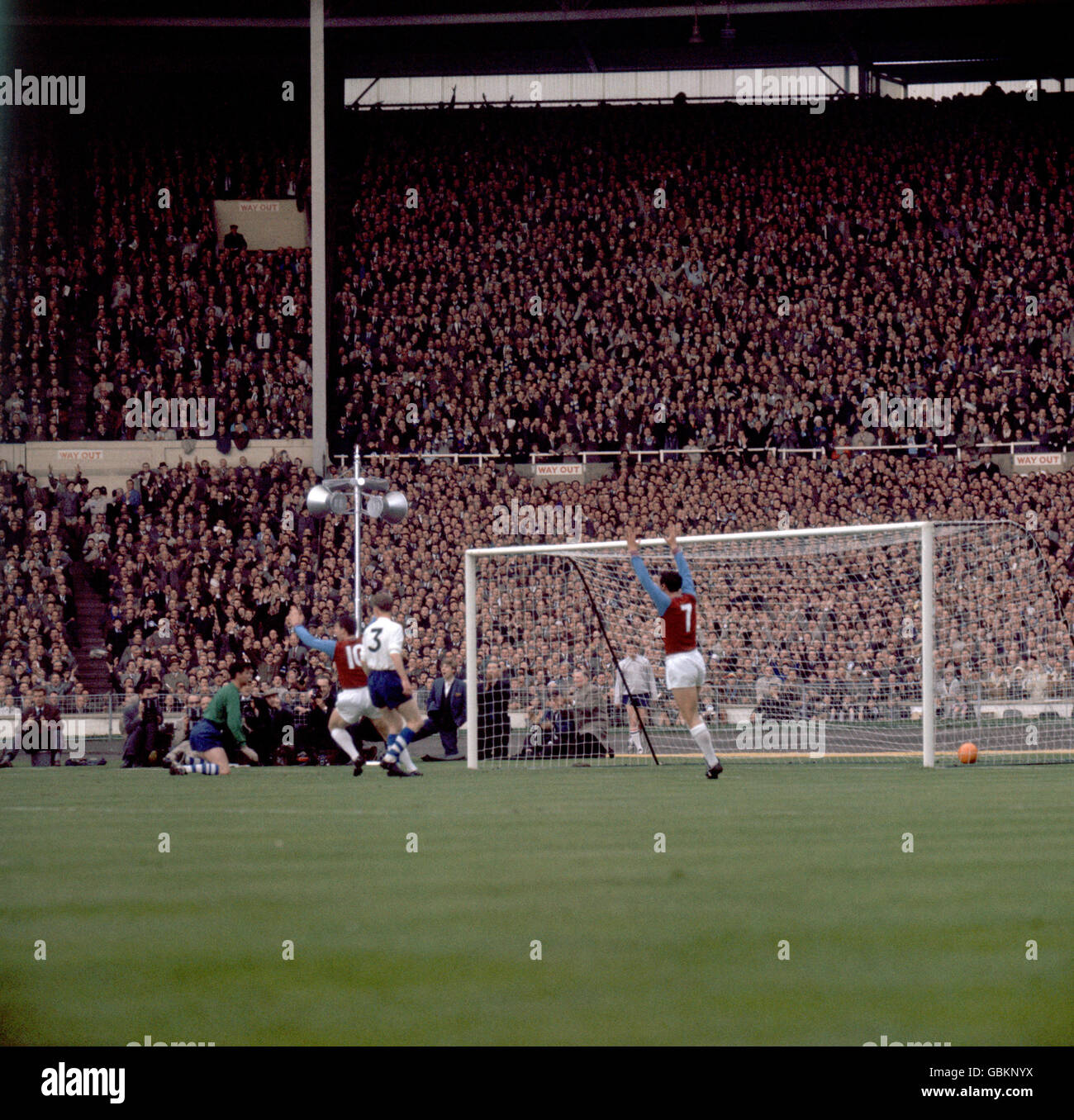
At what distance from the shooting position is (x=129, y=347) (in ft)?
119

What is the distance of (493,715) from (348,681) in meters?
4.11

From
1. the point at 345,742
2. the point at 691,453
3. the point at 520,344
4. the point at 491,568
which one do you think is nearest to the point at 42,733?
the point at 491,568

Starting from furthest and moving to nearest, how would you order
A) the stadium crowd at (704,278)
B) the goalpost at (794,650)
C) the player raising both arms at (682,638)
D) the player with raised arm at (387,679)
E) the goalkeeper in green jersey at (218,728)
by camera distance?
1. the stadium crowd at (704,278)
2. the goalpost at (794,650)
3. the goalkeeper in green jersey at (218,728)
4. the player with raised arm at (387,679)
5. the player raising both arms at (682,638)

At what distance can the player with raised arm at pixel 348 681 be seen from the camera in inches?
685

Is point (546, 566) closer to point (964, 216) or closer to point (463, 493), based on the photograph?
point (463, 493)

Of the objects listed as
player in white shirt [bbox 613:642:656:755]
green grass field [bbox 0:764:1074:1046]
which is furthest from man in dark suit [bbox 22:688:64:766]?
green grass field [bbox 0:764:1074:1046]

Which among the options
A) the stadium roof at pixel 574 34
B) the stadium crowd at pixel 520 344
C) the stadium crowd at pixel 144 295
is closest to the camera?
the stadium crowd at pixel 520 344

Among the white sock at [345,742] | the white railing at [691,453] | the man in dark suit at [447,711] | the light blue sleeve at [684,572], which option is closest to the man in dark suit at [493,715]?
the man in dark suit at [447,711]

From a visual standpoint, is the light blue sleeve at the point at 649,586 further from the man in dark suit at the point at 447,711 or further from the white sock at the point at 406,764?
the man in dark suit at the point at 447,711

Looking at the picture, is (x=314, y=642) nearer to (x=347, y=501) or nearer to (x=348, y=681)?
(x=348, y=681)

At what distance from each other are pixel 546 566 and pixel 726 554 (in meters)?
2.49

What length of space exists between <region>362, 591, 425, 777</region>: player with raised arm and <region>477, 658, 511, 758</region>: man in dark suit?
142 inches

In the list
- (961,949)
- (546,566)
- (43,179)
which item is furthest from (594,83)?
(961,949)

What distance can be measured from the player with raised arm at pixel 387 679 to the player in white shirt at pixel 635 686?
4463mm
